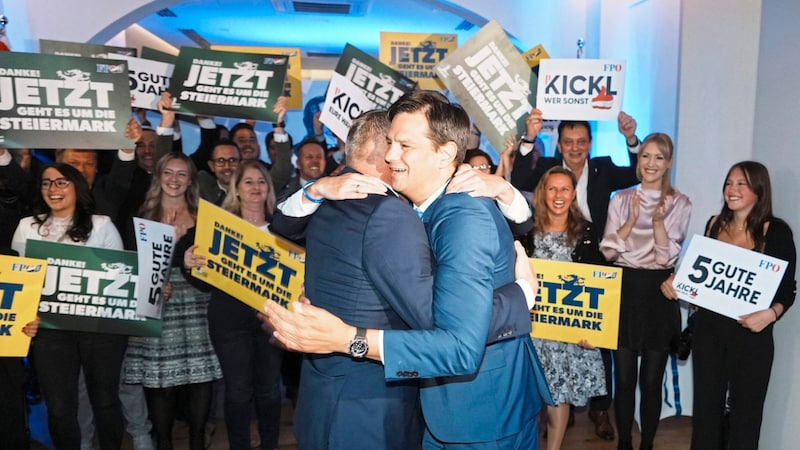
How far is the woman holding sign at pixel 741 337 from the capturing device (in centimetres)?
352

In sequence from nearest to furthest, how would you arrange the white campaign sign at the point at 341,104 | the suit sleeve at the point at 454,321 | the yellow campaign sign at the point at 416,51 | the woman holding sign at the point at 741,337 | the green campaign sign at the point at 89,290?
the suit sleeve at the point at 454,321 < the green campaign sign at the point at 89,290 < the woman holding sign at the point at 741,337 < the white campaign sign at the point at 341,104 < the yellow campaign sign at the point at 416,51

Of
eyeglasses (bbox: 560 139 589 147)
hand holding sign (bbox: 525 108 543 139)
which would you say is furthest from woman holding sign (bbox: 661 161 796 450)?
hand holding sign (bbox: 525 108 543 139)

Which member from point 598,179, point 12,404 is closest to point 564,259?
point 598,179

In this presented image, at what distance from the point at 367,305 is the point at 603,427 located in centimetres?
321

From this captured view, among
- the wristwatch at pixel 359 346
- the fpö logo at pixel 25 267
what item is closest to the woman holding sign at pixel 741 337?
the wristwatch at pixel 359 346

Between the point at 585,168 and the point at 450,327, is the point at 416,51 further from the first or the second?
the point at 450,327

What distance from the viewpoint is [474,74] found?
458cm

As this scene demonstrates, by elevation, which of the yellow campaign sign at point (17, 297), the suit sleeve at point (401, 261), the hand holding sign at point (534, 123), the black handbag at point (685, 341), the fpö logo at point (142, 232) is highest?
the hand holding sign at point (534, 123)

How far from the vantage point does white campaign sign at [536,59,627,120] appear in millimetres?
4496

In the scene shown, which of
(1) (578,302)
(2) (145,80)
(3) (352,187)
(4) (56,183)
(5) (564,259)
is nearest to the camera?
(3) (352,187)

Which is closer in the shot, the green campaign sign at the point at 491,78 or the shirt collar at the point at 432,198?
the shirt collar at the point at 432,198

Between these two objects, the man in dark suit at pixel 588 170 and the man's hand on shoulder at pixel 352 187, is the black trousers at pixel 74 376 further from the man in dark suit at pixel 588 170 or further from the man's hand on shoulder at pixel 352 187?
the man in dark suit at pixel 588 170

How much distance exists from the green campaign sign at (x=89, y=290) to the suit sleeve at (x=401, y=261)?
2.26m

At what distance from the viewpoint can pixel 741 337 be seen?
3559 millimetres
